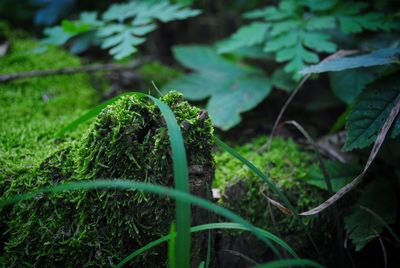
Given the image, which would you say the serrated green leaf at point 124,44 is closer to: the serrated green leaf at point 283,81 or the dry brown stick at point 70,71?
the dry brown stick at point 70,71

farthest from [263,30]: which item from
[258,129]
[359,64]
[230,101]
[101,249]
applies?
[101,249]

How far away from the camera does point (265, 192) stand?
5.58 ft

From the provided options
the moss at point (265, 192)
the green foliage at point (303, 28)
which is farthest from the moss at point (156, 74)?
the moss at point (265, 192)

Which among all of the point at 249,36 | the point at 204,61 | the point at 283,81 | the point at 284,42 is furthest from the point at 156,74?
the point at 284,42

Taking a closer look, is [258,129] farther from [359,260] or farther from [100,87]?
[100,87]

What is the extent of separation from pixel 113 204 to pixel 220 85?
1.44 m

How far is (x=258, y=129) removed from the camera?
2.45 meters

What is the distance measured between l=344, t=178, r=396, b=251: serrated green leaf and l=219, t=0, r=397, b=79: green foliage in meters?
0.73

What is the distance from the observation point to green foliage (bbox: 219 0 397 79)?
199 centimetres

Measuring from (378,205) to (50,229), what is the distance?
4.96 feet

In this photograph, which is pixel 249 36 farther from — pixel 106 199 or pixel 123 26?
pixel 106 199

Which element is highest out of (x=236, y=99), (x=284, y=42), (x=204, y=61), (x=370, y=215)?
(x=284, y=42)

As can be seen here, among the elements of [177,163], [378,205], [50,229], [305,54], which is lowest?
[378,205]

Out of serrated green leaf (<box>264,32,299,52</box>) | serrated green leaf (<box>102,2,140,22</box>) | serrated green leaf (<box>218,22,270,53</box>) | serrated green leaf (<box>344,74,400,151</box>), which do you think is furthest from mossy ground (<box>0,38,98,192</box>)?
serrated green leaf (<box>344,74,400,151</box>)
